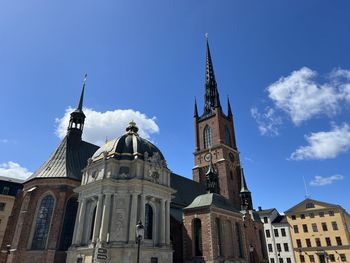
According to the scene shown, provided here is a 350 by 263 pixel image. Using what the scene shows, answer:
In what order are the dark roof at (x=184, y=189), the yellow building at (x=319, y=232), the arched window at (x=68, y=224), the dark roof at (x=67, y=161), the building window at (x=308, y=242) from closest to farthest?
the arched window at (x=68, y=224) → the dark roof at (x=67, y=161) → the dark roof at (x=184, y=189) → the yellow building at (x=319, y=232) → the building window at (x=308, y=242)

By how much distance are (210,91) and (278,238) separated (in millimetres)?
38008

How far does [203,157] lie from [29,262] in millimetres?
38995

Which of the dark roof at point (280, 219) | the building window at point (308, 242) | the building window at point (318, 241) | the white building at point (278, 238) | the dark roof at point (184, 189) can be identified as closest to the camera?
the dark roof at point (184, 189)

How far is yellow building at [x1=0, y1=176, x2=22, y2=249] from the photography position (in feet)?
136

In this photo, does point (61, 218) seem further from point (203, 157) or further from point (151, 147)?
point (203, 157)

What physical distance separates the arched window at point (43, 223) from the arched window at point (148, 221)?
34.9ft

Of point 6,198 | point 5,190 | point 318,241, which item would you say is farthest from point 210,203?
point 318,241

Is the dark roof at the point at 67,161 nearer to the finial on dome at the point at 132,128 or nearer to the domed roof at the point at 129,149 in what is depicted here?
the domed roof at the point at 129,149

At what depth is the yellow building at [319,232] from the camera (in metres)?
54.4

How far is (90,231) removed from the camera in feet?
89.7

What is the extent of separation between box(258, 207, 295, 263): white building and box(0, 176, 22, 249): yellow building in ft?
168

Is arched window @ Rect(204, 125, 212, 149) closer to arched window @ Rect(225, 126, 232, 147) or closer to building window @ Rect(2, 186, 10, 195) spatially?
arched window @ Rect(225, 126, 232, 147)

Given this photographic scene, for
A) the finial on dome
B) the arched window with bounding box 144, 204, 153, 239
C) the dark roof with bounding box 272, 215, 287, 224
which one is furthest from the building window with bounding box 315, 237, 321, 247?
the finial on dome

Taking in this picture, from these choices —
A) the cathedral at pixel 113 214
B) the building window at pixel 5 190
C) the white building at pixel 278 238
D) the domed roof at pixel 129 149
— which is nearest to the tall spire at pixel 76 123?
the cathedral at pixel 113 214
